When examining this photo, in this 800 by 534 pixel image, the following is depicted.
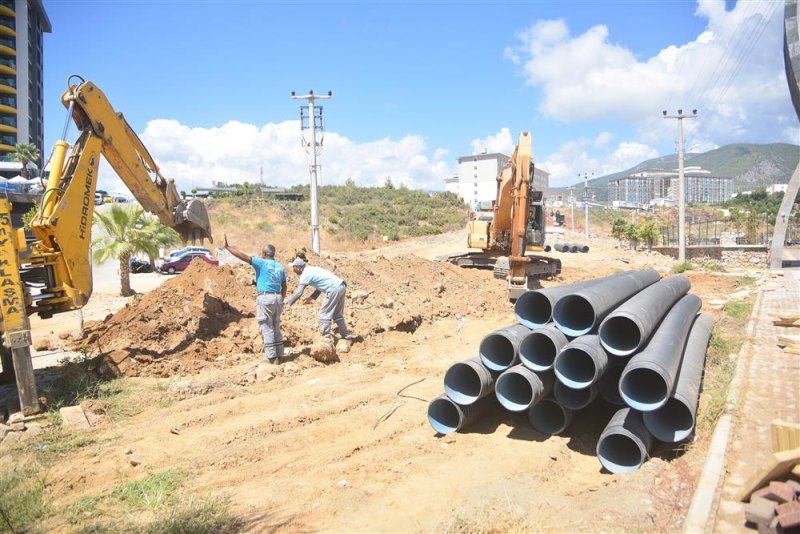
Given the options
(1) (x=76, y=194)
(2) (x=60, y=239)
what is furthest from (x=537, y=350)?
(1) (x=76, y=194)

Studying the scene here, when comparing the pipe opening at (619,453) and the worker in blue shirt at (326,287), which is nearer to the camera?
the pipe opening at (619,453)

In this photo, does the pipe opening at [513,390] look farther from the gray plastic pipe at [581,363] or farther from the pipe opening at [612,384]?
the pipe opening at [612,384]

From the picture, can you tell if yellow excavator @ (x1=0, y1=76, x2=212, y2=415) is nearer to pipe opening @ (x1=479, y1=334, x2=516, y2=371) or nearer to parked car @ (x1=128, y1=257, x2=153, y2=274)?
pipe opening @ (x1=479, y1=334, x2=516, y2=371)

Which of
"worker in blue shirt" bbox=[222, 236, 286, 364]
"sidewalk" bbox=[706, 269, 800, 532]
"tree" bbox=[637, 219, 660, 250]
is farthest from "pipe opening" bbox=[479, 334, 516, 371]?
"tree" bbox=[637, 219, 660, 250]

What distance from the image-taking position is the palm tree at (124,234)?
51.4ft

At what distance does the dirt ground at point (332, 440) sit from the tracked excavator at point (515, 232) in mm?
2270

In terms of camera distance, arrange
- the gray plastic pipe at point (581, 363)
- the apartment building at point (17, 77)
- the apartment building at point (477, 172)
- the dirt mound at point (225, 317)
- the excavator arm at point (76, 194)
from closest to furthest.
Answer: the gray plastic pipe at point (581, 363) → the excavator arm at point (76, 194) → the dirt mound at point (225, 317) → the apartment building at point (17, 77) → the apartment building at point (477, 172)

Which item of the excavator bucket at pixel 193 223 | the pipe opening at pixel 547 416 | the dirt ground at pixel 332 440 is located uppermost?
the excavator bucket at pixel 193 223

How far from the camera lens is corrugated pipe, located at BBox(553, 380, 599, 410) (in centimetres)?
533

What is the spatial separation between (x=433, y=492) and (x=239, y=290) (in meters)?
7.43

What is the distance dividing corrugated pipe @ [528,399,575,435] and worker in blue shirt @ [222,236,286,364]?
4.29m

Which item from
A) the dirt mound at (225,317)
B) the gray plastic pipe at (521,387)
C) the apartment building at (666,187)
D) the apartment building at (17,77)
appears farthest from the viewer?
the apartment building at (666,187)

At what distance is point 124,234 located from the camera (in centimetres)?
1600

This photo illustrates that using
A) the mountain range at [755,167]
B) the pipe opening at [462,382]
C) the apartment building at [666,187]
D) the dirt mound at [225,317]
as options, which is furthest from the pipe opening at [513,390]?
the mountain range at [755,167]
